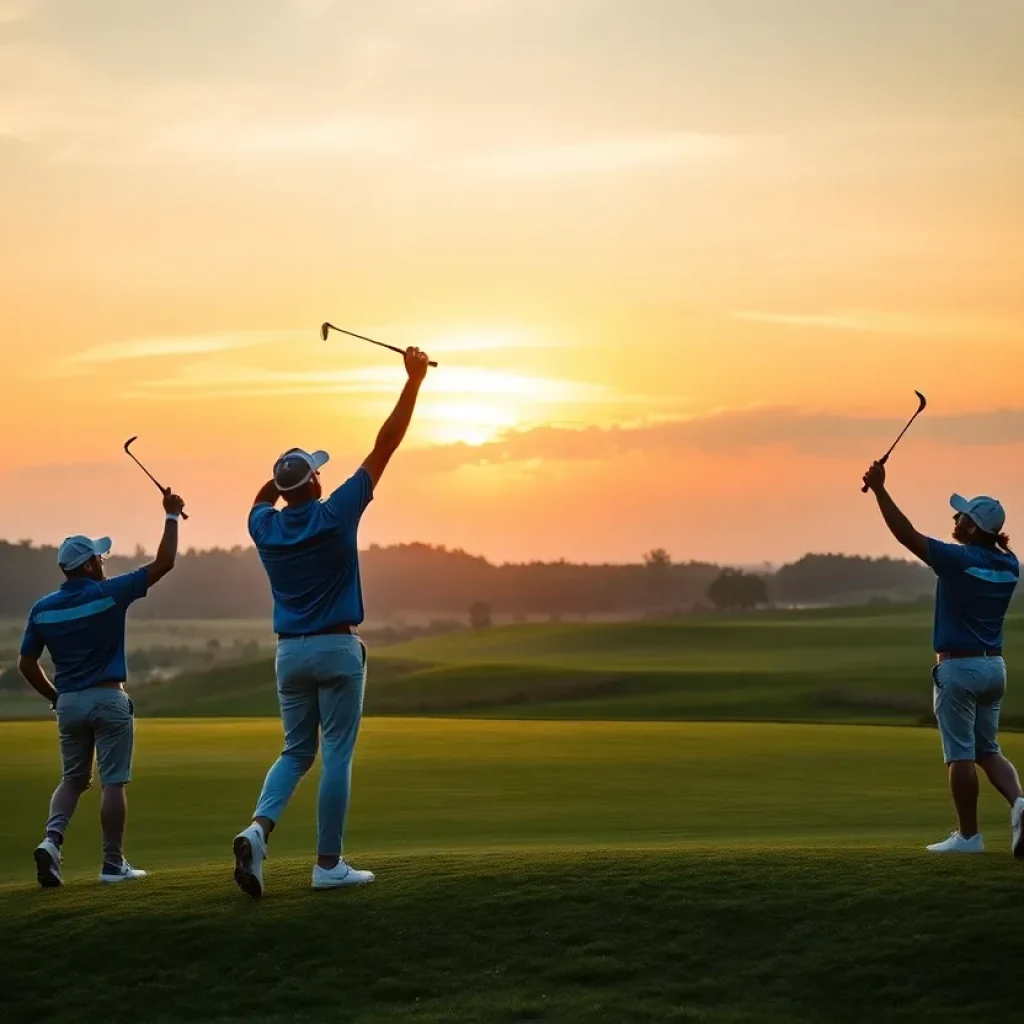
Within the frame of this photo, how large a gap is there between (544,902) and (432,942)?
0.84 meters

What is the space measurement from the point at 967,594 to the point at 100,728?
655 cm

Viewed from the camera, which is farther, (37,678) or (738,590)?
(738,590)

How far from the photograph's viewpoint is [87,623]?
12.3 m

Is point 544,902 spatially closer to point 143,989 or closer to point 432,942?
point 432,942

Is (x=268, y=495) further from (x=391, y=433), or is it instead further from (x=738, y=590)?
(x=738, y=590)

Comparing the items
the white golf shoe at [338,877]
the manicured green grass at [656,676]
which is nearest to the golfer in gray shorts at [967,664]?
the white golf shoe at [338,877]

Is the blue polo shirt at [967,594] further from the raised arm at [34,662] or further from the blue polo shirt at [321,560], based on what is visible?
the raised arm at [34,662]

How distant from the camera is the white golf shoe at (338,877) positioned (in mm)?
10844

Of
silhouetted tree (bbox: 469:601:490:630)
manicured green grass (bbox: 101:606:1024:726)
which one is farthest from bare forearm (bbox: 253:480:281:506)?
silhouetted tree (bbox: 469:601:490:630)

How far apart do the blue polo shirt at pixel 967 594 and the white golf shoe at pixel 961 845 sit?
52.1 inches

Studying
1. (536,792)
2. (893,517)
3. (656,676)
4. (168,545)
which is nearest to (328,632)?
(168,545)

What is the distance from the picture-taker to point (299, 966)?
9609mm

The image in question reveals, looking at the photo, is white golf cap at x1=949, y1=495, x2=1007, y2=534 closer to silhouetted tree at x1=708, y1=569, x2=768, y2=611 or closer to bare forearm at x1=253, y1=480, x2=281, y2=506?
bare forearm at x1=253, y1=480, x2=281, y2=506

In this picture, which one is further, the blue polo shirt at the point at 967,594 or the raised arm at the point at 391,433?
the blue polo shirt at the point at 967,594
